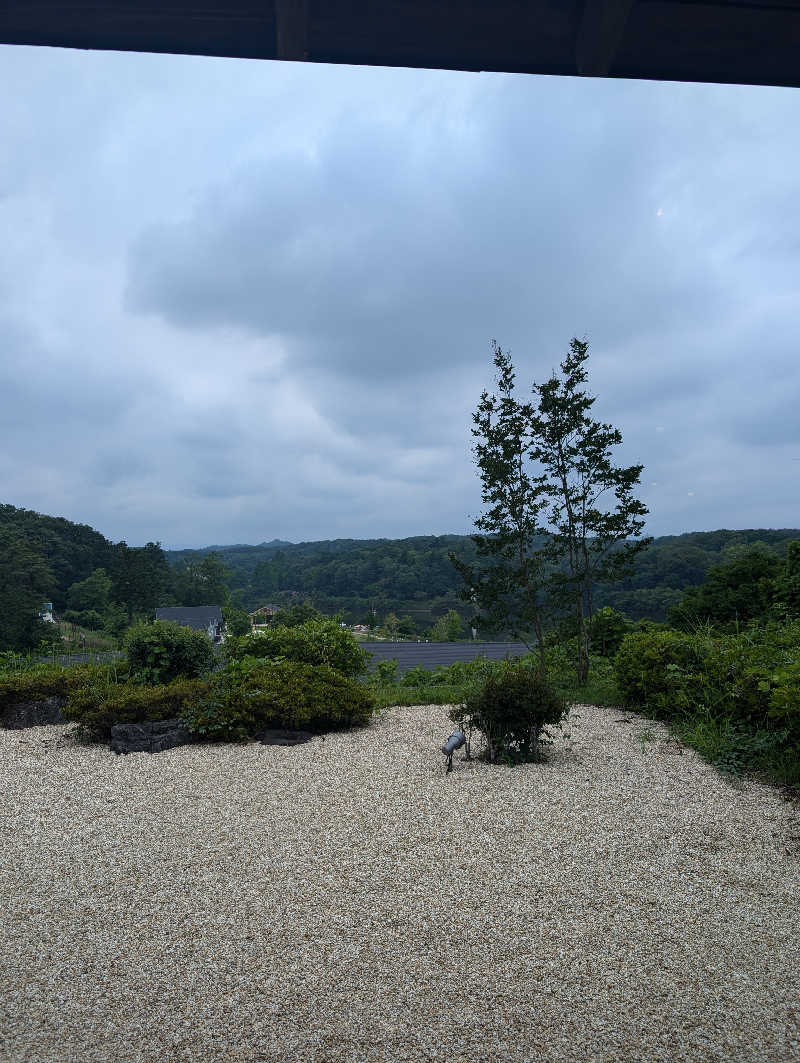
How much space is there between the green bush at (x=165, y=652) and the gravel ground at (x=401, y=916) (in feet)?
7.19

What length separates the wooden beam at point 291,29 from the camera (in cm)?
96

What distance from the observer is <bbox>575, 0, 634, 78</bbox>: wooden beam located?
0.97 meters

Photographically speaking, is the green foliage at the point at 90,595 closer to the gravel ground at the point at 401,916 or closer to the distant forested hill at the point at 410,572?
the distant forested hill at the point at 410,572

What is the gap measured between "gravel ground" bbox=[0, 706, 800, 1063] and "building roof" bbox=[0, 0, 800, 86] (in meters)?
2.46

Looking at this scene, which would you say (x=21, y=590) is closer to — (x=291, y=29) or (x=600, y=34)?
(x=291, y=29)

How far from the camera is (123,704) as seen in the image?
5422 millimetres

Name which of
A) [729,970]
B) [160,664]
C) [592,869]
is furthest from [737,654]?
[160,664]

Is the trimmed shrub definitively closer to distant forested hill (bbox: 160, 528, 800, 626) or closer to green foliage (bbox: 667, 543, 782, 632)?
distant forested hill (bbox: 160, 528, 800, 626)

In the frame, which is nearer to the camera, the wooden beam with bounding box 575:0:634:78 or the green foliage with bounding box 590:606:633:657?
the wooden beam with bounding box 575:0:634:78

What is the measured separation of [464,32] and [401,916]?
287 centimetres

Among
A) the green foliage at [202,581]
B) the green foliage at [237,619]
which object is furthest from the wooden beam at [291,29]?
the green foliage at [202,581]

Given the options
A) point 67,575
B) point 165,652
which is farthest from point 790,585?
point 67,575

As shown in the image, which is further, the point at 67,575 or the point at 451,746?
the point at 67,575

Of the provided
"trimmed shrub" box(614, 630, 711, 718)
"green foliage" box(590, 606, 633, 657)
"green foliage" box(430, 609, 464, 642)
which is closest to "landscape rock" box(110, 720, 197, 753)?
"trimmed shrub" box(614, 630, 711, 718)
